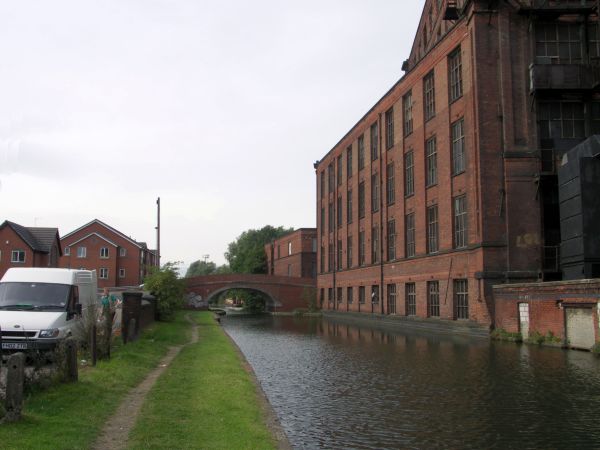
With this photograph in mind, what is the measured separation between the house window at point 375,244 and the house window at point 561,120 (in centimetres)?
1759

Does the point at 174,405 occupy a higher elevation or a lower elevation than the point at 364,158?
lower

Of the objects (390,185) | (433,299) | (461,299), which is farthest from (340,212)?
(461,299)

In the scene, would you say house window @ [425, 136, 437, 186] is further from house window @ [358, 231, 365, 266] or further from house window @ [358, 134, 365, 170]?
house window @ [358, 231, 365, 266]

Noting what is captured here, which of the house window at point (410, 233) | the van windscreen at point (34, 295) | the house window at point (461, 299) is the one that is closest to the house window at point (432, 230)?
the house window at point (410, 233)

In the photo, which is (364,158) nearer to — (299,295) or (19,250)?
(299,295)

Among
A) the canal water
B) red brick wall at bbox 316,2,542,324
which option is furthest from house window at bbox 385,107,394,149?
the canal water

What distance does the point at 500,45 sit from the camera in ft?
91.5

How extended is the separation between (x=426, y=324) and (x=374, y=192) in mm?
15061

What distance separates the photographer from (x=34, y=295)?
14.3 m

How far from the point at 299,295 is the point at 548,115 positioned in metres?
38.8

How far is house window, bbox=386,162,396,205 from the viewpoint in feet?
133

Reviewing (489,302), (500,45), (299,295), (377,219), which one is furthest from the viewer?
(299,295)

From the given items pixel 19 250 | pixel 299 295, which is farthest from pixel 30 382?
pixel 299 295

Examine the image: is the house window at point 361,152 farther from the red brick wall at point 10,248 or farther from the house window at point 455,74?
the red brick wall at point 10,248
